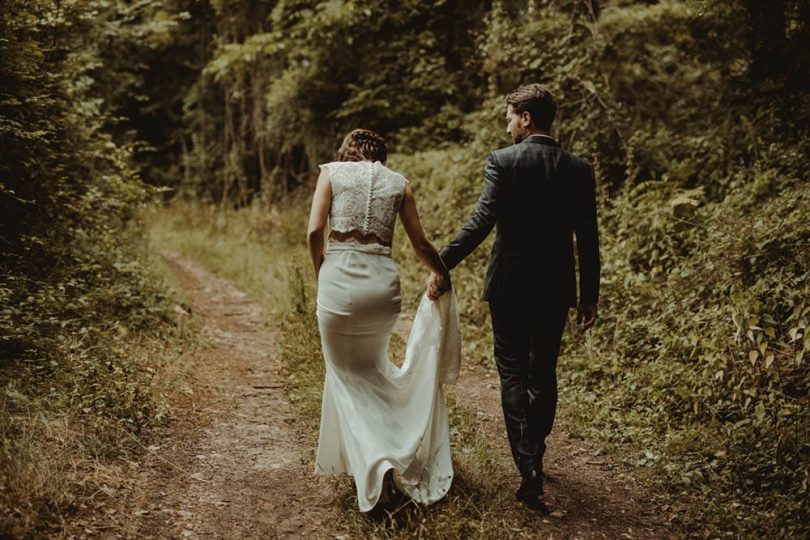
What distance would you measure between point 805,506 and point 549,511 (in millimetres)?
1323

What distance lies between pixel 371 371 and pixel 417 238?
801mm

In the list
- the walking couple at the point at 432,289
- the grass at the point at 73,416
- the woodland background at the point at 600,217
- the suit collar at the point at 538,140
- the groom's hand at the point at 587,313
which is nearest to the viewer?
the grass at the point at 73,416

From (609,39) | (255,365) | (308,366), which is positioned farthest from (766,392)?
(609,39)

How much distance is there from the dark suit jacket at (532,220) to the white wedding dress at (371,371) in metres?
0.45

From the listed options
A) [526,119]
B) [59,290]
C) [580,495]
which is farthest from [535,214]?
[59,290]

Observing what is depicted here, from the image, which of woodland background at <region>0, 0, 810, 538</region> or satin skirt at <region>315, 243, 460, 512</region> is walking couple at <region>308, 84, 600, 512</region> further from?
woodland background at <region>0, 0, 810, 538</region>

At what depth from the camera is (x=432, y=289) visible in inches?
154

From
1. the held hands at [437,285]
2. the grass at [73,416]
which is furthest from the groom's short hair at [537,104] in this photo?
the grass at [73,416]

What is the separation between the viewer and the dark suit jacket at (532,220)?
371 centimetres

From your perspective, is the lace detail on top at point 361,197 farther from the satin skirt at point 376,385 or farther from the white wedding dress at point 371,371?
the satin skirt at point 376,385

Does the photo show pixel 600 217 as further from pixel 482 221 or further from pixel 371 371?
pixel 371 371

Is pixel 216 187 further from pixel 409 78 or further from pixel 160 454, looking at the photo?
pixel 160 454

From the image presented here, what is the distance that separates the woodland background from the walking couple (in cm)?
130

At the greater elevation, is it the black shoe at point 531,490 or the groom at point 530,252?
the groom at point 530,252
